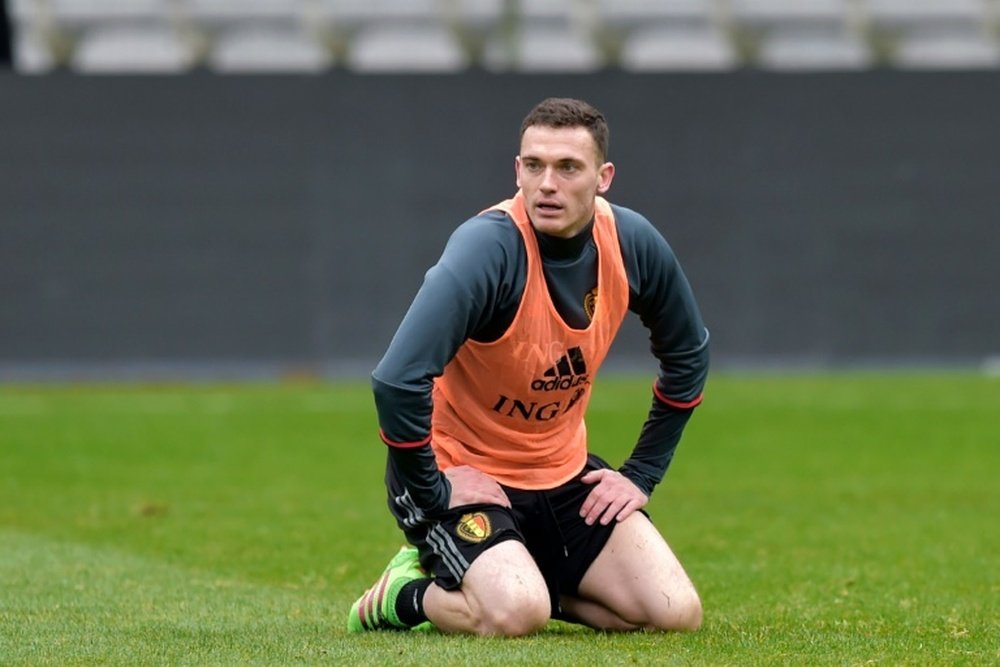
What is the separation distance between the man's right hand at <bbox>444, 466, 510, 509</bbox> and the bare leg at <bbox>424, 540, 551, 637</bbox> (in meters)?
0.17

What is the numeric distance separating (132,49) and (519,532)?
18.4m

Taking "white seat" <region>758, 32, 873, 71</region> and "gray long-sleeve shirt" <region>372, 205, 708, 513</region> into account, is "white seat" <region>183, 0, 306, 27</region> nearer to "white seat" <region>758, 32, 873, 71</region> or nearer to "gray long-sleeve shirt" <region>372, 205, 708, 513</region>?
"white seat" <region>758, 32, 873, 71</region>

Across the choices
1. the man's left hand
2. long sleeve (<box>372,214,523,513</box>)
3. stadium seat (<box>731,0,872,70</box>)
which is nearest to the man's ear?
long sleeve (<box>372,214,523,513</box>)

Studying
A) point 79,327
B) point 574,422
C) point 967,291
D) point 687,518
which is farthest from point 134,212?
point 574,422

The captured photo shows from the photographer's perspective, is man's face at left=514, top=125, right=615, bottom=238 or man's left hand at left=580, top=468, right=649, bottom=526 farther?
man's left hand at left=580, top=468, right=649, bottom=526

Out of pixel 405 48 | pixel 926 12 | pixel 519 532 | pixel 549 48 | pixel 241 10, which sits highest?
pixel 926 12

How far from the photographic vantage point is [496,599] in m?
5.88

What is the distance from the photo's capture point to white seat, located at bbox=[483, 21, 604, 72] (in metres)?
23.1

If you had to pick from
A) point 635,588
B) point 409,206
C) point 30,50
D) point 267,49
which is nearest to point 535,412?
point 635,588

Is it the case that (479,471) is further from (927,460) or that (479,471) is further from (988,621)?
(927,460)

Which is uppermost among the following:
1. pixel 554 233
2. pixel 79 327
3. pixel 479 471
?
pixel 554 233

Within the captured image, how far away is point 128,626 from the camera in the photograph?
6121 mm

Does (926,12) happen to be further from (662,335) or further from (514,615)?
(514,615)

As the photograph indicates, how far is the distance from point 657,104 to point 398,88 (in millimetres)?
2923
